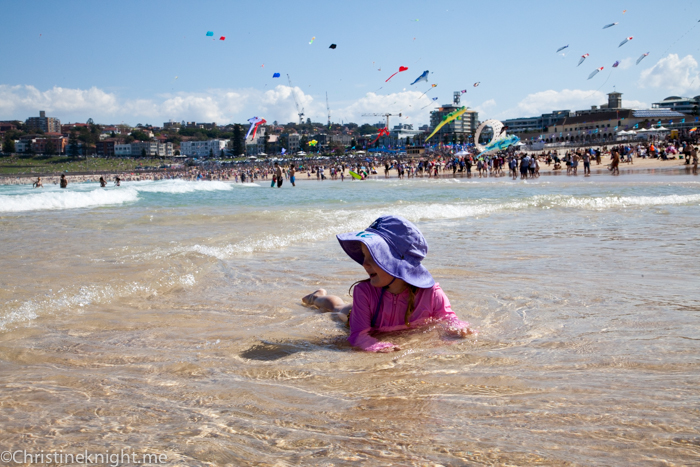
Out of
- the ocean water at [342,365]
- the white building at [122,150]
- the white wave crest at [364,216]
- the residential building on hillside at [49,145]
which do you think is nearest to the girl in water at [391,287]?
the ocean water at [342,365]

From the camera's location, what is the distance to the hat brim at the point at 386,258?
2.83m

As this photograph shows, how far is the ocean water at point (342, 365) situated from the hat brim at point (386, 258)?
420mm

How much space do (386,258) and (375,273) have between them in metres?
0.18

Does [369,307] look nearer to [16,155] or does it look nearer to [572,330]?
[572,330]

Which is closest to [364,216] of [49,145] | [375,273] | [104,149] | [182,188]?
[375,273]

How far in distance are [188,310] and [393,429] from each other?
106 inches

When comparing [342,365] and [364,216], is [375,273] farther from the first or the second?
[364,216]

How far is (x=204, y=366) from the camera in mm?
2809

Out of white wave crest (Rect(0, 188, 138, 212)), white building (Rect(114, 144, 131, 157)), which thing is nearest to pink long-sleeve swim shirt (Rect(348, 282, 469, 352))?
white wave crest (Rect(0, 188, 138, 212))

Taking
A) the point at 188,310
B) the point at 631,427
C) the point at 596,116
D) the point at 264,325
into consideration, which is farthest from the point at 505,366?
the point at 596,116

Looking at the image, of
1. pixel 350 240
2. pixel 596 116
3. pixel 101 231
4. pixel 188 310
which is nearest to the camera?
pixel 350 240

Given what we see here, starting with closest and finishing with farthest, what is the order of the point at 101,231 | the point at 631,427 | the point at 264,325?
the point at 631,427, the point at 264,325, the point at 101,231

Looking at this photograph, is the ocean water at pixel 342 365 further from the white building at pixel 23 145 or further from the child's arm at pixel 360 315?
the white building at pixel 23 145

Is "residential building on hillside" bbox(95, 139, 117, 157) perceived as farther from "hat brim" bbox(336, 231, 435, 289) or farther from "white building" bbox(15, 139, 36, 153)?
"hat brim" bbox(336, 231, 435, 289)
